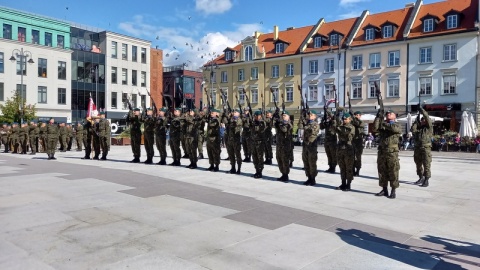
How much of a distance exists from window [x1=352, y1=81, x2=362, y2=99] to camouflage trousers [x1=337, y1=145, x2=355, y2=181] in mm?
34058

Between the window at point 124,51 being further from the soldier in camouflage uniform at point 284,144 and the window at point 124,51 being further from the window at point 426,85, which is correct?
the soldier in camouflage uniform at point 284,144

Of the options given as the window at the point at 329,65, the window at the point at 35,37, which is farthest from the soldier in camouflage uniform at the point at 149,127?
the window at the point at 35,37

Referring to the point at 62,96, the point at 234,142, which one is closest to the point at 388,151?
the point at 234,142

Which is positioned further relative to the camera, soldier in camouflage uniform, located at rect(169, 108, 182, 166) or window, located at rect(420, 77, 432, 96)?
window, located at rect(420, 77, 432, 96)

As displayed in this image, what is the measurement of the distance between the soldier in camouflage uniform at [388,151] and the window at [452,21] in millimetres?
33370

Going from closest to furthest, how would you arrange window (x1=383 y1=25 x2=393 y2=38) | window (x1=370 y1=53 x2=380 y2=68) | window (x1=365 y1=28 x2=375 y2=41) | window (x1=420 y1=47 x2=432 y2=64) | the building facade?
window (x1=420 y1=47 x2=432 y2=64), window (x1=383 y1=25 x2=393 y2=38), window (x1=370 y1=53 x2=380 y2=68), window (x1=365 y1=28 x2=375 y2=41), the building facade

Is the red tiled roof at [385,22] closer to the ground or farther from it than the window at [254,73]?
farther from it

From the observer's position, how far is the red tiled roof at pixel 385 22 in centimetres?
4047

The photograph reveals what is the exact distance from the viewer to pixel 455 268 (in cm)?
482

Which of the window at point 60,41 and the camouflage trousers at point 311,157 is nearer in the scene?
the camouflage trousers at point 311,157

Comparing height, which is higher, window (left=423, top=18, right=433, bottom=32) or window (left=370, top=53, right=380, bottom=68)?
window (left=423, top=18, right=433, bottom=32)

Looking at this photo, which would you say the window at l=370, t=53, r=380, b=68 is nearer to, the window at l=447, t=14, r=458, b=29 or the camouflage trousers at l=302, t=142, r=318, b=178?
the window at l=447, t=14, r=458, b=29

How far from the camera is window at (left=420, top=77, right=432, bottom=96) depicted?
124ft

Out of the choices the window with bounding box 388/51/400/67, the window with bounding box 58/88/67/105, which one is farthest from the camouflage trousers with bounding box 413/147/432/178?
the window with bounding box 58/88/67/105
